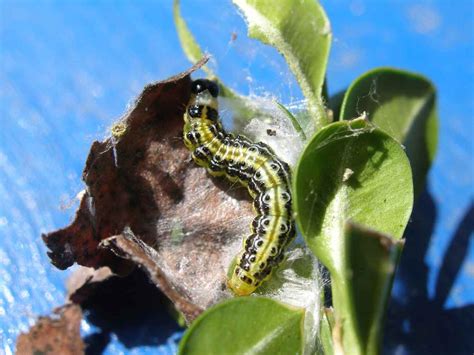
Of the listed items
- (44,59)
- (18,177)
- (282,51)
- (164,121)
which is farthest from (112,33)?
(282,51)

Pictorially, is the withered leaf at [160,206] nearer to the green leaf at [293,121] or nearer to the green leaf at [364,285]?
the green leaf at [293,121]

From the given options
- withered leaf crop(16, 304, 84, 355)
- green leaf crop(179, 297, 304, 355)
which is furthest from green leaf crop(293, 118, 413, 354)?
withered leaf crop(16, 304, 84, 355)

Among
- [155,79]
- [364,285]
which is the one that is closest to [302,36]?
[364,285]

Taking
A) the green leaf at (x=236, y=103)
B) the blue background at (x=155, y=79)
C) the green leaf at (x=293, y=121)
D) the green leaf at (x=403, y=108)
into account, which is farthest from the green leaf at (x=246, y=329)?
the blue background at (x=155, y=79)

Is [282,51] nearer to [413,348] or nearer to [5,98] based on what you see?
[413,348]

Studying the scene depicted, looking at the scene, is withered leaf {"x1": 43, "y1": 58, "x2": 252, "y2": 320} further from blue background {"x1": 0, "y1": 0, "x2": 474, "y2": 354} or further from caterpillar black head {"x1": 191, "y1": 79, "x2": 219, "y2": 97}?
blue background {"x1": 0, "y1": 0, "x2": 474, "y2": 354}

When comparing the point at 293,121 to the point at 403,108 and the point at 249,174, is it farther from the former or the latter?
the point at 403,108
